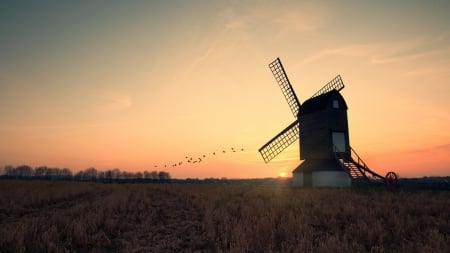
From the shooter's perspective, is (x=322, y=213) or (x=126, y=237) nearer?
(x=126, y=237)

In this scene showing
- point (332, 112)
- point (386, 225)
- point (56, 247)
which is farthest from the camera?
point (332, 112)

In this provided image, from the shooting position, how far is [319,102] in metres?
34.5

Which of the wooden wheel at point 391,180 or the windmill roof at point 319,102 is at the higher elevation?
the windmill roof at point 319,102

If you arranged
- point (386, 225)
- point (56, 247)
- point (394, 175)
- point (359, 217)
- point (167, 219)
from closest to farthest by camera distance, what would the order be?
point (56, 247) < point (386, 225) < point (359, 217) < point (167, 219) < point (394, 175)

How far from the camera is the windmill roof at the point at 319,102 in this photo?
110ft

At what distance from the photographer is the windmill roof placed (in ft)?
110

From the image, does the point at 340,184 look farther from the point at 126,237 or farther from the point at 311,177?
the point at 126,237

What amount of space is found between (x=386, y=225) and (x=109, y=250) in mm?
8830

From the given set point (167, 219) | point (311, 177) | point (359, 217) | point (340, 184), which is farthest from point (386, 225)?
point (311, 177)

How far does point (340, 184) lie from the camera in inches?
1244

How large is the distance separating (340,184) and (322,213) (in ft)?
63.4

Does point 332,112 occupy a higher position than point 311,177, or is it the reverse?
point 332,112

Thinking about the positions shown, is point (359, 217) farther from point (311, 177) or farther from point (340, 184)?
point (311, 177)

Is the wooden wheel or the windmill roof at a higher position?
the windmill roof
